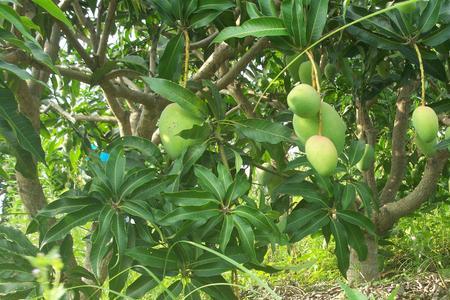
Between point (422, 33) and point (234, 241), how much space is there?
0.55 m

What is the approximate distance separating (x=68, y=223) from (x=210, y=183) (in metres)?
0.29

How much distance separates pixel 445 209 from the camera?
3.16 m

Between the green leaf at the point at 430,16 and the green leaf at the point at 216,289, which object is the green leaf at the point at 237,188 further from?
the green leaf at the point at 430,16

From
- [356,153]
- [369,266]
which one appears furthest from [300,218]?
[369,266]

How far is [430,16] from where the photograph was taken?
3.78ft

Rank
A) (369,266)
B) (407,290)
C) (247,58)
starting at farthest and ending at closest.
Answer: (369,266) → (407,290) → (247,58)

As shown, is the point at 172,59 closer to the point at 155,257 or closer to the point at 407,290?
the point at 155,257

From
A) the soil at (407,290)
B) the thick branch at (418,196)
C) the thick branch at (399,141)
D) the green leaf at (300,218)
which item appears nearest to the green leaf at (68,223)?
the green leaf at (300,218)

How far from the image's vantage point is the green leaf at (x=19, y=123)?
109 cm

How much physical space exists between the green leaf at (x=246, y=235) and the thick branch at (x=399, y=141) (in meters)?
0.76

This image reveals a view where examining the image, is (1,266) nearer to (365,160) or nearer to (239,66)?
(239,66)

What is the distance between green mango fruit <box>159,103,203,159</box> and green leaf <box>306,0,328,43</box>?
0.28 metres

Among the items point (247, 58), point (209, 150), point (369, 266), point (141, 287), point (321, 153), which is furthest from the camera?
point (369, 266)

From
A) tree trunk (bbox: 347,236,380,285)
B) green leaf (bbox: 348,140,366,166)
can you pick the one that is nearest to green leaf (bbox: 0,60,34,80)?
green leaf (bbox: 348,140,366,166)
